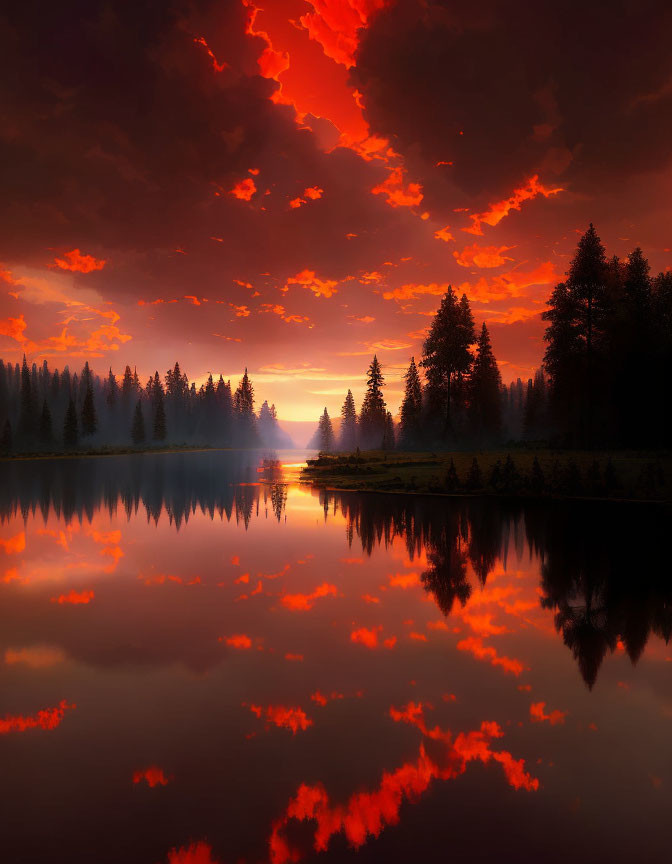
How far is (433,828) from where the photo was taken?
11.6 feet

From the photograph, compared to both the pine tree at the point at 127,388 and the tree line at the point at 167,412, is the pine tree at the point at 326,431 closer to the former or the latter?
the tree line at the point at 167,412

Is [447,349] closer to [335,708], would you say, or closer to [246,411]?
[335,708]

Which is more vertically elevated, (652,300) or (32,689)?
(652,300)

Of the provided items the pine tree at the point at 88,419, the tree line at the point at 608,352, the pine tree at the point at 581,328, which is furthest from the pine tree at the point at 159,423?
the pine tree at the point at 581,328

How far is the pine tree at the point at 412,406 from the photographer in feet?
219

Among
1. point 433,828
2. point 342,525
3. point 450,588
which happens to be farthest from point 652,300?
point 433,828

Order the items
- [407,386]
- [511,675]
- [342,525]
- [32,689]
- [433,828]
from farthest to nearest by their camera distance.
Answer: [407,386], [342,525], [511,675], [32,689], [433,828]

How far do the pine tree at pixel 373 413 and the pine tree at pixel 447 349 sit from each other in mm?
31820

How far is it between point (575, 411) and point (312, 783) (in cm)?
3695

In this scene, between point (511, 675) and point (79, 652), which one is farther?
point (79, 652)

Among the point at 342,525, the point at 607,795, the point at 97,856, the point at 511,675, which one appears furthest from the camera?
the point at 342,525

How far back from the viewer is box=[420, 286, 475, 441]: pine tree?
46.9 meters

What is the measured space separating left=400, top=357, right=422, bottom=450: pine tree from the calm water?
5501cm

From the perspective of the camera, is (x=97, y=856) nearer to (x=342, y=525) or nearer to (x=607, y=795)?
(x=607, y=795)
